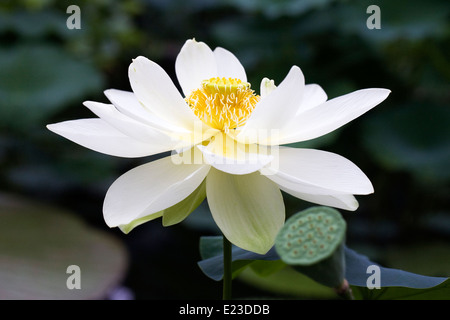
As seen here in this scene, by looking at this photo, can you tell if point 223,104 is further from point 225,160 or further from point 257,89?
point 257,89

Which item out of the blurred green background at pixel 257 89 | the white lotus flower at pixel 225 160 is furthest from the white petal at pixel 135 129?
the blurred green background at pixel 257 89

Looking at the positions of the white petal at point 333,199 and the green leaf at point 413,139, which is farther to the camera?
the green leaf at point 413,139

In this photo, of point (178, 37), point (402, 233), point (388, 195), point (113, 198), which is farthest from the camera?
point (178, 37)

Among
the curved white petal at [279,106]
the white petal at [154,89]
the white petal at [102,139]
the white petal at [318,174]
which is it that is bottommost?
the white petal at [318,174]

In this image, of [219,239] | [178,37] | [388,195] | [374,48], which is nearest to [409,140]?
[388,195]

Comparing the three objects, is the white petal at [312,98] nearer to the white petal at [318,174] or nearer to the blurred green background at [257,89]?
the white petal at [318,174]

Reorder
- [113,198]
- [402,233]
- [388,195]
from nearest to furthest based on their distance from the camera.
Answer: [113,198], [402,233], [388,195]

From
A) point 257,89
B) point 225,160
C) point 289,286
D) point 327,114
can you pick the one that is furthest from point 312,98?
point 257,89

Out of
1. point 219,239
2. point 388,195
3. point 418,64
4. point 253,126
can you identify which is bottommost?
point 219,239

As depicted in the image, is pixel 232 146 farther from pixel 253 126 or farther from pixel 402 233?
pixel 402 233
